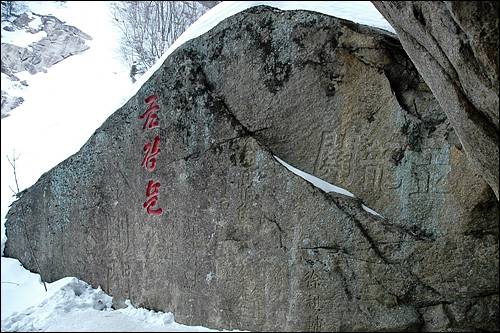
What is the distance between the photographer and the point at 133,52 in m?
14.1

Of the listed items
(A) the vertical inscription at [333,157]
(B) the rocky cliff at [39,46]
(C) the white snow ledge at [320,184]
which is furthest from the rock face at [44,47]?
(A) the vertical inscription at [333,157]

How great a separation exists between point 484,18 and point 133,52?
1272cm

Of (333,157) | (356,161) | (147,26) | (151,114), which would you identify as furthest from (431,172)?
(147,26)

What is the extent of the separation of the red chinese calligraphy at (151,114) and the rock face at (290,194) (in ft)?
0.10

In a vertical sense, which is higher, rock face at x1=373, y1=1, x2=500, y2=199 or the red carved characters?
rock face at x1=373, y1=1, x2=500, y2=199

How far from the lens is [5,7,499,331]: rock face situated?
459cm

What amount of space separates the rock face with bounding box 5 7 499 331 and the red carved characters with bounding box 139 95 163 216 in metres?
0.02

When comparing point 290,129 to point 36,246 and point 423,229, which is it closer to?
point 423,229

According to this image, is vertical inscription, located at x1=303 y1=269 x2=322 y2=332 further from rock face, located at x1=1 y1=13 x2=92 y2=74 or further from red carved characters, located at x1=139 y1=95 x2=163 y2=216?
rock face, located at x1=1 y1=13 x2=92 y2=74

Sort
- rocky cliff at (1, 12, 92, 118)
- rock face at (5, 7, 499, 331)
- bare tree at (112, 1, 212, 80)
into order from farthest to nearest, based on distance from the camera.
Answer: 1. bare tree at (112, 1, 212, 80)
2. rocky cliff at (1, 12, 92, 118)
3. rock face at (5, 7, 499, 331)

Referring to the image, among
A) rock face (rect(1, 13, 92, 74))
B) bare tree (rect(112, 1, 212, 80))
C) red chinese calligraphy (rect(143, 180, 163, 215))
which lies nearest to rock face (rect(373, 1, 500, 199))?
red chinese calligraphy (rect(143, 180, 163, 215))

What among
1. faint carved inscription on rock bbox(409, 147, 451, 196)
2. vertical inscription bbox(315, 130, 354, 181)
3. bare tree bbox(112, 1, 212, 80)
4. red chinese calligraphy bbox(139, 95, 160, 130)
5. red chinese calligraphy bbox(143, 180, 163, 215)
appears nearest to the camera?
faint carved inscription on rock bbox(409, 147, 451, 196)

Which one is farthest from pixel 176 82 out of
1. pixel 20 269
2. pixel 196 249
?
pixel 20 269

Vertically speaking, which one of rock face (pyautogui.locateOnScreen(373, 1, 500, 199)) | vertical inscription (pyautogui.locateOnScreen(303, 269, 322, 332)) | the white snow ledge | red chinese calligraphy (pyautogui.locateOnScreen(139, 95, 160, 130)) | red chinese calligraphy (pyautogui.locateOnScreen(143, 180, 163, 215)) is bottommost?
vertical inscription (pyautogui.locateOnScreen(303, 269, 322, 332))
